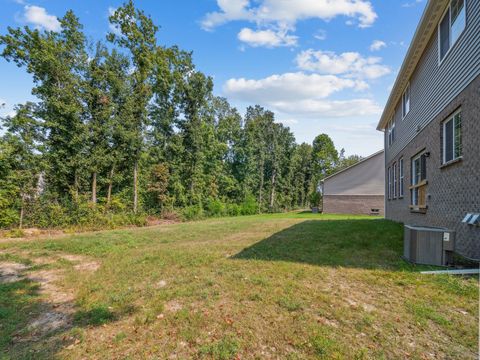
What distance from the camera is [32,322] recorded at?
3.41m

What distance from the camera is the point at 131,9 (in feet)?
57.5

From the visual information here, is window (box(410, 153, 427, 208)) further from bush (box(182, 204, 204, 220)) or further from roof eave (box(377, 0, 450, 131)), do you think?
bush (box(182, 204, 204, 220))

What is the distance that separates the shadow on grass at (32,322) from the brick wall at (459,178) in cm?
600

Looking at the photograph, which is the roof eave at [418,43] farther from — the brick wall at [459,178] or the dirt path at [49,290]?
the dirt path at [49,290]

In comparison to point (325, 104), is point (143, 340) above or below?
below

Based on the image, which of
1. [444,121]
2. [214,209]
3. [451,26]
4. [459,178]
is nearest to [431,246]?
[459,178]

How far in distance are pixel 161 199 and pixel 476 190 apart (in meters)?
17.5

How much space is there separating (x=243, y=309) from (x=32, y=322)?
2747 mm

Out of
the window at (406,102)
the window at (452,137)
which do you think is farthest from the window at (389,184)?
the window at (452,137)

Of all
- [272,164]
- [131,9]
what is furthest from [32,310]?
[272,164]

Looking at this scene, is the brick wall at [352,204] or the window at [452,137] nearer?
the window at [452,137]

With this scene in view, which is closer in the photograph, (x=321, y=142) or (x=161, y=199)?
(x=161, y=199)

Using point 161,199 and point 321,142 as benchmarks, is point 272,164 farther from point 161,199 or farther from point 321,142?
point 161,199

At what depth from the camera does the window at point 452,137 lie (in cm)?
549
